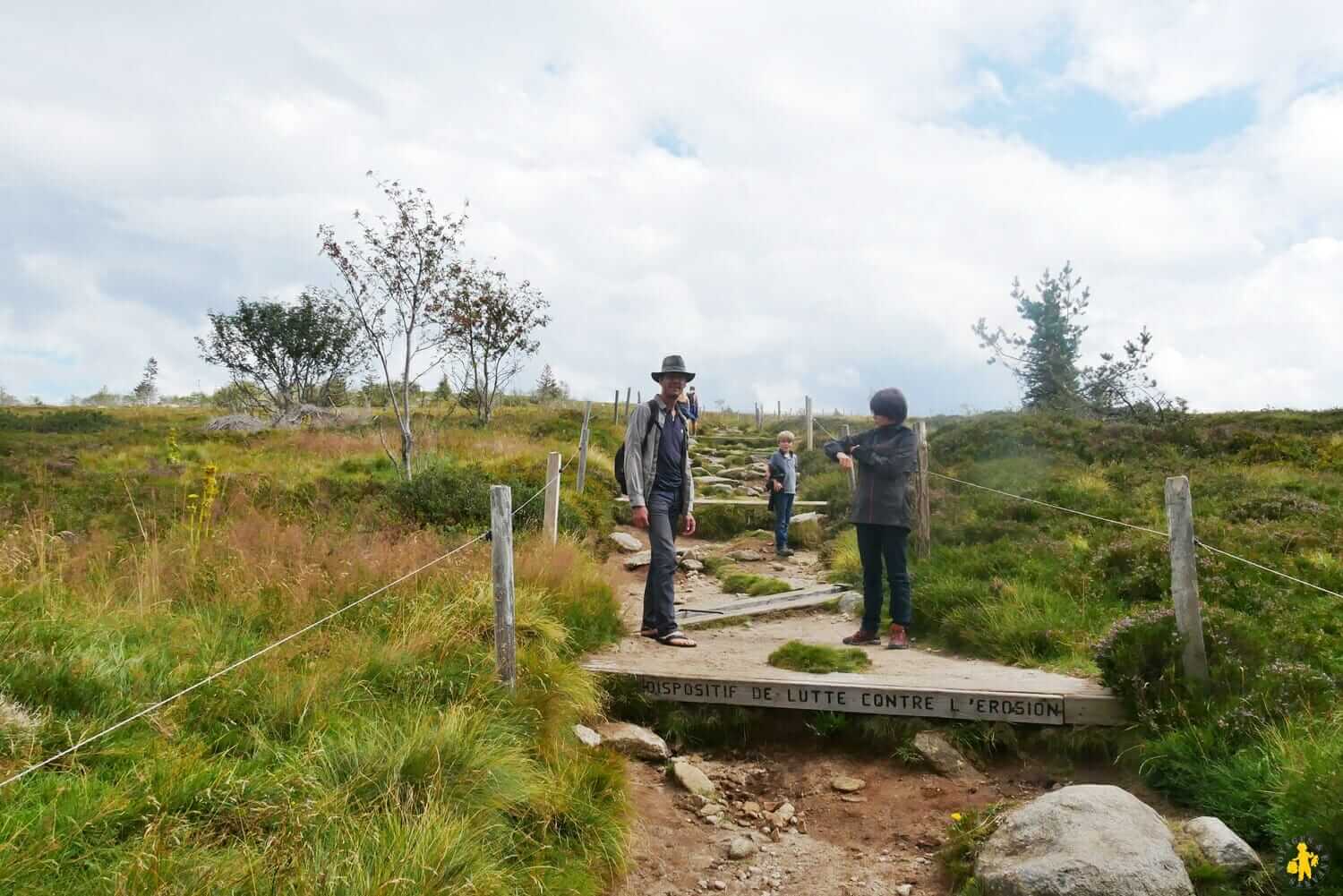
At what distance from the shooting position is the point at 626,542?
1192 centimetres

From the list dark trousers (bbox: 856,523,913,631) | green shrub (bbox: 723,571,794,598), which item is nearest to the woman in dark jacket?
dark trousers (bbox: 856,523,913,631)

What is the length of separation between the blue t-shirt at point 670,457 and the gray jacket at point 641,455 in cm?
3

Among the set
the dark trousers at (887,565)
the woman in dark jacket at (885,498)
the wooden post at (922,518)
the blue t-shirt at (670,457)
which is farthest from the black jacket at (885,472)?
the wooden post at (922,518)

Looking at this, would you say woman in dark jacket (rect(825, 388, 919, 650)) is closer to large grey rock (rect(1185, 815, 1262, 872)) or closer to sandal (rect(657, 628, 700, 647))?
sandal (rect(657, 628, 700, 647))

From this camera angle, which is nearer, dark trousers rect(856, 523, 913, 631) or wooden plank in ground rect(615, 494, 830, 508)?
dark trousers rect(856, 523, 913, 631)

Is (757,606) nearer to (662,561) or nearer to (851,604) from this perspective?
(851,604)

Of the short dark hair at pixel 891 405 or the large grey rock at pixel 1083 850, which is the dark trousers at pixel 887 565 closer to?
the short dark hair at pixel 891 405

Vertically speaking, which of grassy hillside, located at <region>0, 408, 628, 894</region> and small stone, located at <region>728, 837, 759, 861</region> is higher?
grassy hillside, located at <region>0, 408, 628, 894</region>

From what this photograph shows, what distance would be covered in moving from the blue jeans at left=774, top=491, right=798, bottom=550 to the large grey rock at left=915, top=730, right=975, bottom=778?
6626 millimetres

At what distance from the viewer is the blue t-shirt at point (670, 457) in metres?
6.43

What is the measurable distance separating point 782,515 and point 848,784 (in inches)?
272

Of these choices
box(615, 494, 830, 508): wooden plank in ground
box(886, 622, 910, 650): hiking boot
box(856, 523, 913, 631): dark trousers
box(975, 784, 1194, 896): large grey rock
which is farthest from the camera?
box(615, 494, 830, 508): wooden plank in ground

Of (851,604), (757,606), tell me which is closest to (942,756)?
(851,604)

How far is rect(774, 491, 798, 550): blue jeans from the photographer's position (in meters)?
11.8
